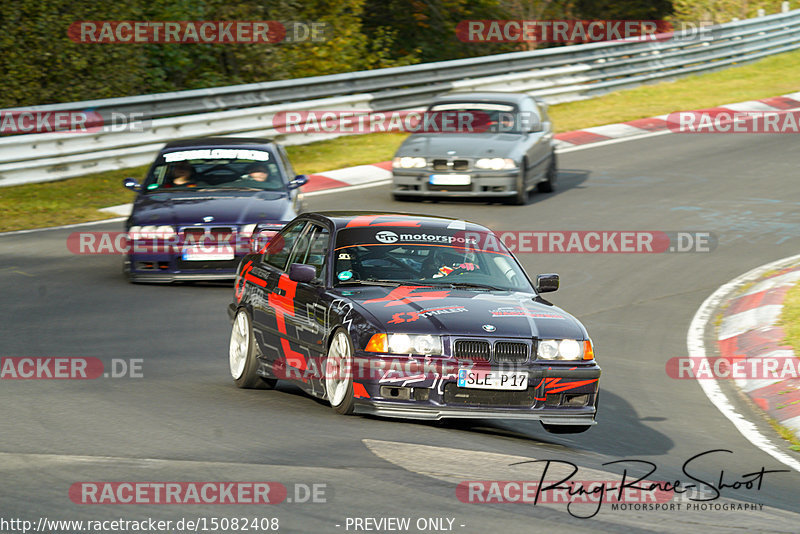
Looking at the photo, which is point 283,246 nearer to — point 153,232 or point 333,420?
point 333,420

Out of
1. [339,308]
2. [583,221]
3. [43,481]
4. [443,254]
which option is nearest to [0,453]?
[43,481]

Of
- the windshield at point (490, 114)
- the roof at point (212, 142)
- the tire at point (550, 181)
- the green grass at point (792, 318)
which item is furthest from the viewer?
the tire at point (550, 181)

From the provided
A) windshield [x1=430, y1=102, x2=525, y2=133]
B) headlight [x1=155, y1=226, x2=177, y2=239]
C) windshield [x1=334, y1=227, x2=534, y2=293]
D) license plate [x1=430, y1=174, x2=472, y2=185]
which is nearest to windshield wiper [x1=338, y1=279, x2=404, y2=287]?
windshield [x1=334, y1=227, x2=534, y2=293]

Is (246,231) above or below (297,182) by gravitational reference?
below

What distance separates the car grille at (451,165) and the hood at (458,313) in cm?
980

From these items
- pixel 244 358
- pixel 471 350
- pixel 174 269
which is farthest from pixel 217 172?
pixel 471 350

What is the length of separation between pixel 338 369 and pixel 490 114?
1217 centimetres

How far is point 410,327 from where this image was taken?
25.7ft

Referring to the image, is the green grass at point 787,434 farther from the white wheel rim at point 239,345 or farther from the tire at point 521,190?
the tire at point 521,190

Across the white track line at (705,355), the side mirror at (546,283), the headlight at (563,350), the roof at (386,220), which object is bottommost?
the white track line at (705,355)

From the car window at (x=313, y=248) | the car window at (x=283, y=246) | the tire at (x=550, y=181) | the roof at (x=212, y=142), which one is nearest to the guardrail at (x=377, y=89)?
the roof at (x=212, y=142)

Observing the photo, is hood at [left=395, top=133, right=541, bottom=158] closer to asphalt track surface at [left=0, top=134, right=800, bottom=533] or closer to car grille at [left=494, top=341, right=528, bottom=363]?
asphalt track surface at [left=0, top=134, right=800, bottom=533]

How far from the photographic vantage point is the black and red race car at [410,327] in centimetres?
775

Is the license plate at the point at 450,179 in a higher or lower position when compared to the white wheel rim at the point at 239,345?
higher
